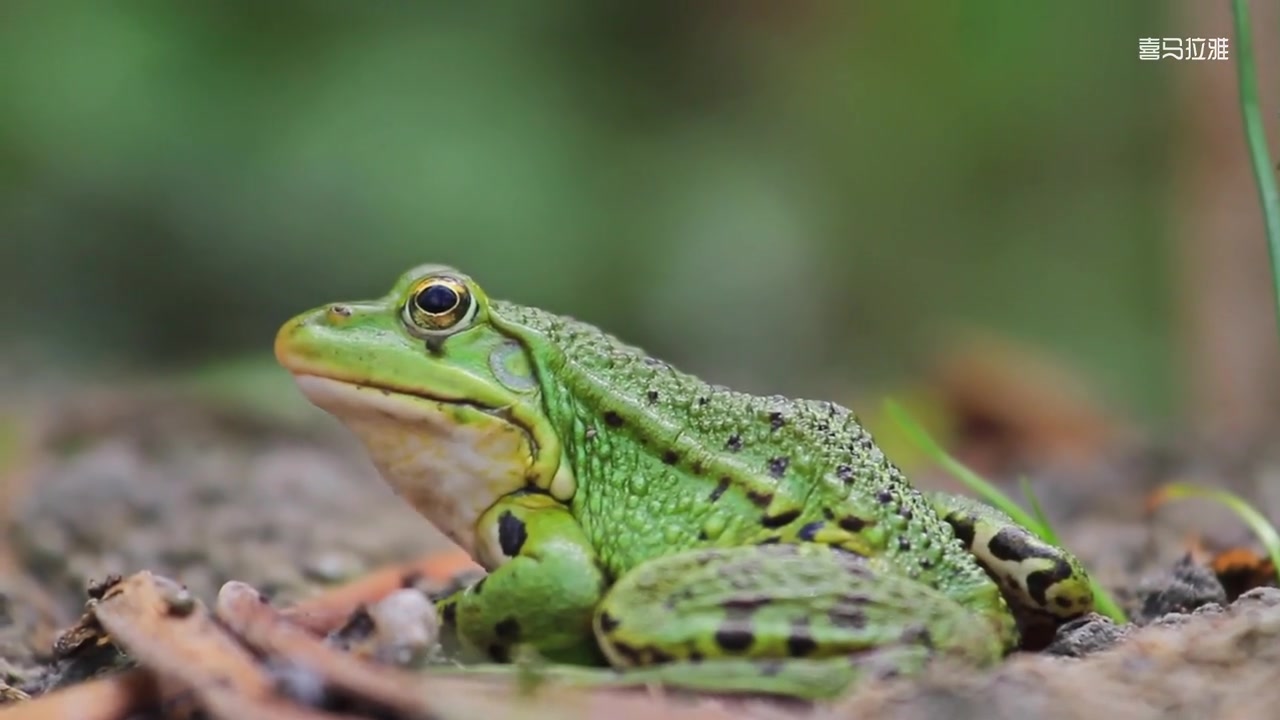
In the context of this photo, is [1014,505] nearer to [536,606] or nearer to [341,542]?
[536,606]

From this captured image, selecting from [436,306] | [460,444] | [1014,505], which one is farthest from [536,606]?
[1014,505]

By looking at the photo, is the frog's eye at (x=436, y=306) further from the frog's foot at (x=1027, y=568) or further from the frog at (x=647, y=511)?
the frog's foot at (x=1027, y=568)

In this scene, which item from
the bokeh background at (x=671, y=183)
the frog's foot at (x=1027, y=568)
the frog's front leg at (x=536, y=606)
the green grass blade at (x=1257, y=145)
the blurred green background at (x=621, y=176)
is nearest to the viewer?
the frog's front leg at (x=536, y=606)

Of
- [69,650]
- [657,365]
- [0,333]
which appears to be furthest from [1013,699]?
[0,333]

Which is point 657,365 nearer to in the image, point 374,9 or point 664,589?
point 664,589

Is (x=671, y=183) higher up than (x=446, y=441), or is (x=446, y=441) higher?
(x=671, y=183)

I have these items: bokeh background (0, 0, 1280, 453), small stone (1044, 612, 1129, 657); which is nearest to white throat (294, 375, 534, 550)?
small stone (1044, 612, 1129, 657)

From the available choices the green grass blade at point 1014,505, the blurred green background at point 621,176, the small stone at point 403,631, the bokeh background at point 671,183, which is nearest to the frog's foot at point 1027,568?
the green grass blade at point 1014,505

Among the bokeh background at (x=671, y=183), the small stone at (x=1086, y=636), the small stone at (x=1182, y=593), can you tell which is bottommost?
the small stone at (x=1086, y=636)
